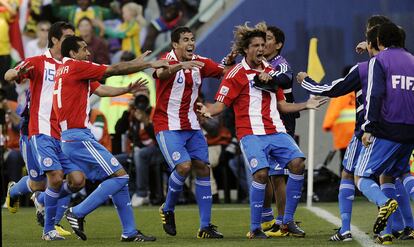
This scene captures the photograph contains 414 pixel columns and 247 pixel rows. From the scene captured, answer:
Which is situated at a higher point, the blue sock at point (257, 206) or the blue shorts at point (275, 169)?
the blue shorts at point (275, 169)

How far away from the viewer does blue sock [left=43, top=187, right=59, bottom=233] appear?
12.5 m

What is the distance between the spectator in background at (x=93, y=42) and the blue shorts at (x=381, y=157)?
952 centimetres

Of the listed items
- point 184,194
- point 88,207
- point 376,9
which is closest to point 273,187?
point 88,207

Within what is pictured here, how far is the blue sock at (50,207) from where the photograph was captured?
41.1 ft

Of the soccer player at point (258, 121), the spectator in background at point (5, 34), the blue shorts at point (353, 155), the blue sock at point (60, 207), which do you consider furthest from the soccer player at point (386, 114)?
the spectator in background at point (5, 34)

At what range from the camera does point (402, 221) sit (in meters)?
11.8

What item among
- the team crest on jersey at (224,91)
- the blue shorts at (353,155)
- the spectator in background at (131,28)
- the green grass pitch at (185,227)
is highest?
the spectator in background at (131,28)

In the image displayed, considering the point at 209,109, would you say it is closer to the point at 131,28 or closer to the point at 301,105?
the point at 301,105

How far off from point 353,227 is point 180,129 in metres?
2.28

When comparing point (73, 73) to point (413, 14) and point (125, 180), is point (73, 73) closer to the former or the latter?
point (125, 180)

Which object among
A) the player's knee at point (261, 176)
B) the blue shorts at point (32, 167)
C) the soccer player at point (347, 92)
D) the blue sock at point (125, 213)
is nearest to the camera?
the soccer player at point (347, 92)

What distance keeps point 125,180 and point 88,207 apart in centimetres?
47

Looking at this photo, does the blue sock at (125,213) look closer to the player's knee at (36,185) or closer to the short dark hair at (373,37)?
the player's knee at (36,185)

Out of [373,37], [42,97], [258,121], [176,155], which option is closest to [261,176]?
[258,121]
